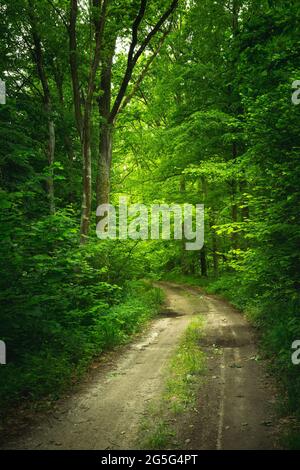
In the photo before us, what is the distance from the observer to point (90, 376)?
8.02 m

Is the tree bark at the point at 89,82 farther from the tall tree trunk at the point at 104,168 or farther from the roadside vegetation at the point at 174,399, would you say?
the roadside vegetation at the point at 174,399

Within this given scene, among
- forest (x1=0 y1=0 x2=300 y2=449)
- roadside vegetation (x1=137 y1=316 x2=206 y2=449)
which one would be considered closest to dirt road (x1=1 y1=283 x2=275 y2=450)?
roadside vegetation (x1=137 y1=316 x2=206 y2=449)

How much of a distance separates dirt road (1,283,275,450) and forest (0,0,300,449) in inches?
20.3

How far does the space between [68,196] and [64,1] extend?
8.61 meters

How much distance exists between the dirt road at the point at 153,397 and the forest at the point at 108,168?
52 centimetres

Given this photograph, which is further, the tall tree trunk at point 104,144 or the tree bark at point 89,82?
the tall tree trunk at point 104,144

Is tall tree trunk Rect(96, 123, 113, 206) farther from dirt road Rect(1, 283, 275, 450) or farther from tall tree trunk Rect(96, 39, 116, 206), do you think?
dirt road Rect(1, 283, 275, 450)

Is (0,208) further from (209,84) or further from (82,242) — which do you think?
(209,84)

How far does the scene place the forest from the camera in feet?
22.6

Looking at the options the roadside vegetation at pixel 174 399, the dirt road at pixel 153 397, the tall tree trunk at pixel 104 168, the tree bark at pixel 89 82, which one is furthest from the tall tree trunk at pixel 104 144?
the roadside vegetation at pixel 174 399

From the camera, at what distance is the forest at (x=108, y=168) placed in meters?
6.90

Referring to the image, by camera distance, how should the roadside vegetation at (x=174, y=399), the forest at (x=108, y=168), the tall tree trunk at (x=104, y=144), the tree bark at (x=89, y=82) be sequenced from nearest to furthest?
the roadside vegetation at (x=174, y=399), the forest at (x=108, y=168), the tree bark at (x=89, y=82), the tall tree trunk at (x=104, y=144)

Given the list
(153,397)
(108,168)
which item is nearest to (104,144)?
(108,168)
